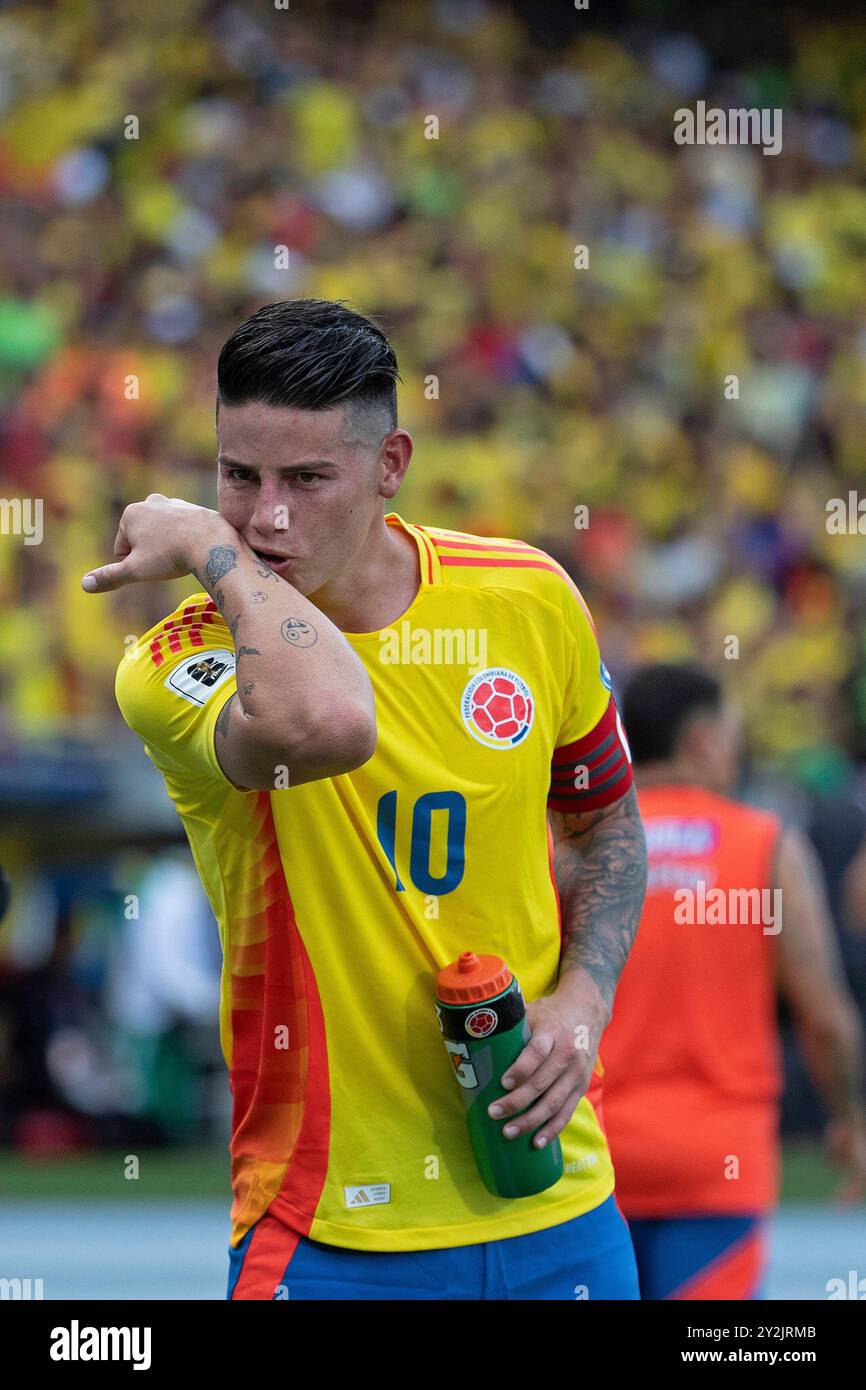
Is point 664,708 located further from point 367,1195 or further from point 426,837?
point 367,1195

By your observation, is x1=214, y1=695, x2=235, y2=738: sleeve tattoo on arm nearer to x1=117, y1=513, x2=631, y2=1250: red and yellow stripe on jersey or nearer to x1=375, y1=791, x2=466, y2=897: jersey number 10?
x1=117, y1=513, x2=631, y2=1250: red and yellow stripe on jersey

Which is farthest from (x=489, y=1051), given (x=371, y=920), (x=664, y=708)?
(x=664, y=708)

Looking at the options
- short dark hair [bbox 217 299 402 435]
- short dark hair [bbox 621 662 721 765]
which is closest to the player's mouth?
short dark hair [bbox 217 299 402 435]

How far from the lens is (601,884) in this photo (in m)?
3.32

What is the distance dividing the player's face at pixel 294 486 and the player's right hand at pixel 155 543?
0.21 ft

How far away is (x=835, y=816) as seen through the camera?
35.1 ft

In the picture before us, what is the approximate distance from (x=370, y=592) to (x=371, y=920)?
0.58m

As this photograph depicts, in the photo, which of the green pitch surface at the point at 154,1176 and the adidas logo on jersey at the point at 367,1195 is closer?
the adidas logo on jersey at the point at 367,1195

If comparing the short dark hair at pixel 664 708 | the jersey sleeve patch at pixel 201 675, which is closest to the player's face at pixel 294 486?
the jersey sleeve patch at pixel 201 675

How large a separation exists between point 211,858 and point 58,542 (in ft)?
29.2

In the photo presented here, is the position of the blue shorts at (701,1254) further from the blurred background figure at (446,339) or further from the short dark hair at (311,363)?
the blurred background figure at (446,339)

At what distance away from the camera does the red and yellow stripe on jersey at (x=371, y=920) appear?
296cm

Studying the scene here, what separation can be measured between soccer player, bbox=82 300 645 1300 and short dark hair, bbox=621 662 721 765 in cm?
204

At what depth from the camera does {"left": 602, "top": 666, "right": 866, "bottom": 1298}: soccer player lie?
4.64 metres
